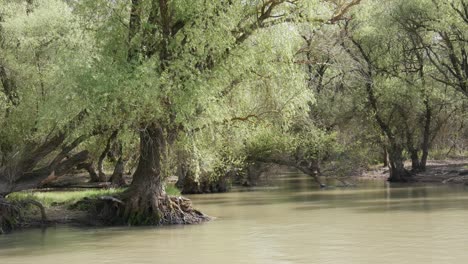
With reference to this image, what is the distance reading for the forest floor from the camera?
142 ft

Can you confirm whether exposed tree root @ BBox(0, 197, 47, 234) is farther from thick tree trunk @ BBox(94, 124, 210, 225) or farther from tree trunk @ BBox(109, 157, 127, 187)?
tree trunk @ BBox(109, 157, 127, 187)

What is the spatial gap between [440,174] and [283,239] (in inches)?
1173

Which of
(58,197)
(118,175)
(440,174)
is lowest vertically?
(58,197)

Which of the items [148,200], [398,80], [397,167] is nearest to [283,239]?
[148,200]

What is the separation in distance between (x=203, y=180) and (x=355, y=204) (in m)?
13.5

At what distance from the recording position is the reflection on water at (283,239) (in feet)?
52.7

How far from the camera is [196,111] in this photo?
2189 centimetres

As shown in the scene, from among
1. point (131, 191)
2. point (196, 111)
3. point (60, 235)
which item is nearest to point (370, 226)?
point (196, 111)

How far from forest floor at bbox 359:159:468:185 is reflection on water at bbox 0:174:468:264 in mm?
14980

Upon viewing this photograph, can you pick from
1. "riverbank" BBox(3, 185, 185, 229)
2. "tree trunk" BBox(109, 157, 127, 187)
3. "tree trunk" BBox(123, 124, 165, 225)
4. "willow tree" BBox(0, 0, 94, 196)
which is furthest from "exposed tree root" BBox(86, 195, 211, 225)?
"tree trunk" BBox(109, 157, 127, 187)

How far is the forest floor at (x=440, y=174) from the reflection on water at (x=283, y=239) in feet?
49.1

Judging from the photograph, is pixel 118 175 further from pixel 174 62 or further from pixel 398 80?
pixel 398 80

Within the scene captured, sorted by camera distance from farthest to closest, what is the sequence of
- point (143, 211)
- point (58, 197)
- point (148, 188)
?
point (58, 197) → point (143, 211) → point (148, 188)

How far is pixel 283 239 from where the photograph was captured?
1903cm
